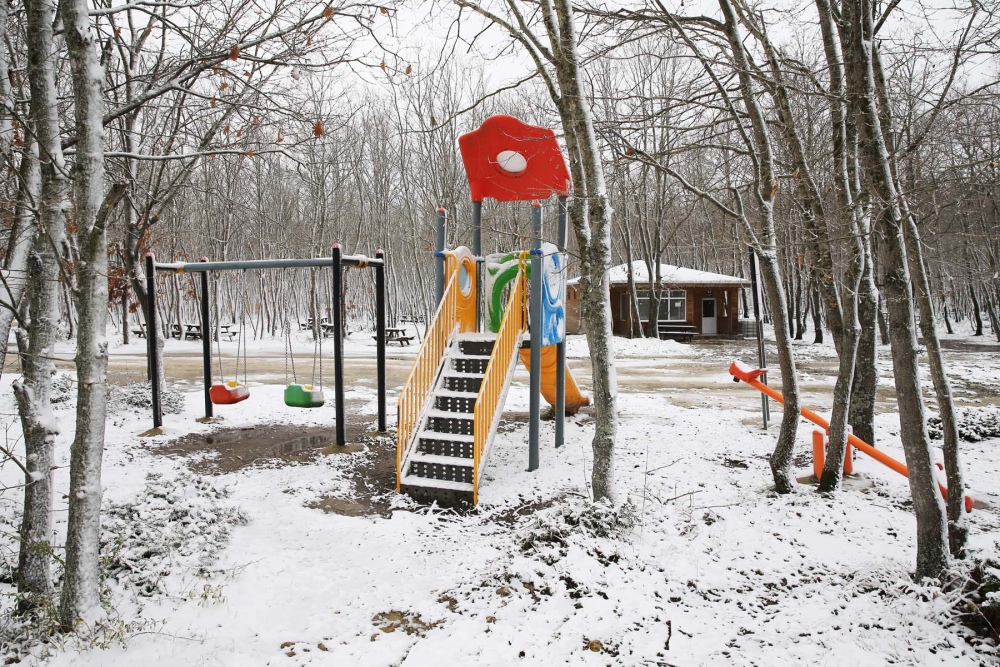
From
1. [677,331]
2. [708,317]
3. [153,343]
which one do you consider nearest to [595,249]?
[153,343]

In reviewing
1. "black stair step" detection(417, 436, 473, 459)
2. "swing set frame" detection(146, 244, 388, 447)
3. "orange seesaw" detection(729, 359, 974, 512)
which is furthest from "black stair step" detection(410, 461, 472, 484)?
"orange seesaw" detection(729, 359, 974, 512)

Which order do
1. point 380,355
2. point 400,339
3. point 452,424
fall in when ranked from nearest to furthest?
point 452,424, point 380,355, point 400,339

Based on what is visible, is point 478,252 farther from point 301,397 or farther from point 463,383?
point 301,397

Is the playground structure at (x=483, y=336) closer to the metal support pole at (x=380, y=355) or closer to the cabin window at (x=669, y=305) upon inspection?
the metal support pole at (x=380, y=355)

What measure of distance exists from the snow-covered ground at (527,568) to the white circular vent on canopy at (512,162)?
3.90m

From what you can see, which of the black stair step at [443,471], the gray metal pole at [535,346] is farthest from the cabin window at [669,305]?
the black stair step at [443,471]

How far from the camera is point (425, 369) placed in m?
6.62

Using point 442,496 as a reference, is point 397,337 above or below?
above

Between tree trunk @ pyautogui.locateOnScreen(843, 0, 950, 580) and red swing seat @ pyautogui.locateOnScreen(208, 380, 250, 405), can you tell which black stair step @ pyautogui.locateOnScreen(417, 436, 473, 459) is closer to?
red swing seat @ pyautogui.locateOnScreen(208, 380, 250, 405)

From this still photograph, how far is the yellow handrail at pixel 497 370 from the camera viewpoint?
18.2 ft

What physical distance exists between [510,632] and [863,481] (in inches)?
176

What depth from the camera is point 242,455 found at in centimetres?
710

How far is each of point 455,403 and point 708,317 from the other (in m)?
24.5

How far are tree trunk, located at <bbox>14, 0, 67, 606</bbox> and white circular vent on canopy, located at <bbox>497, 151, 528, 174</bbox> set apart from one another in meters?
5.11
